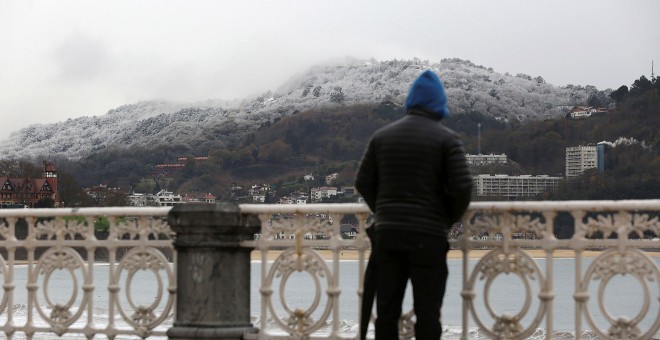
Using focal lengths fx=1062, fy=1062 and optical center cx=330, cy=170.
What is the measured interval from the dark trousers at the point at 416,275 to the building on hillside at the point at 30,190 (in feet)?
291

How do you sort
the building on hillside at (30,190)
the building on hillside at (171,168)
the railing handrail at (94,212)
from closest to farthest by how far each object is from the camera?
the railing handrail at (94,212), the building on hillside at (30,190), the building on hillside at (171,168)

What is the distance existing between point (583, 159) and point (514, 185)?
7.41 meters

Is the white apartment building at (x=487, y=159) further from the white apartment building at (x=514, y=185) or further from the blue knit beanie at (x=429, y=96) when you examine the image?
the blue knit beanie at (x=429, y=96)

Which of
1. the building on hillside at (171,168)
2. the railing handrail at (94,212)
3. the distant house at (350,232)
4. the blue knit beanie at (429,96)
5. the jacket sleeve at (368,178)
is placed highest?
the building on hillside at (171,168)

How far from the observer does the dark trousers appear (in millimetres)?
4992

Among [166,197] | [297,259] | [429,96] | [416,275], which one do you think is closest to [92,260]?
[297,259]

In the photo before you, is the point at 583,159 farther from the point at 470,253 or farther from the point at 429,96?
the point at 429,96

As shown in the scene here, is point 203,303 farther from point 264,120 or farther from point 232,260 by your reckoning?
point 264,120

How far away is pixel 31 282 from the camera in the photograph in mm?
6512

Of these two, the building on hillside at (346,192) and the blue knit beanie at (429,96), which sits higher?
the blue knit beanie at (429,96)

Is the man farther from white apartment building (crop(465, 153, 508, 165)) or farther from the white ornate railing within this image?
white apartment building (crop(465, 153, 508, 165))

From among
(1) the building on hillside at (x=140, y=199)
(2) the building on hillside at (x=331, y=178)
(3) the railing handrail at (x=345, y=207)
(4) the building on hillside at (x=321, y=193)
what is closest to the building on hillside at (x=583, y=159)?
(2) the building on hillside at (x=331, y=178)

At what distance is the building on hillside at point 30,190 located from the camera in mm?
93125

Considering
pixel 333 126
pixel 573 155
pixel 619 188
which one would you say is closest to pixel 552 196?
pixel 619 188
